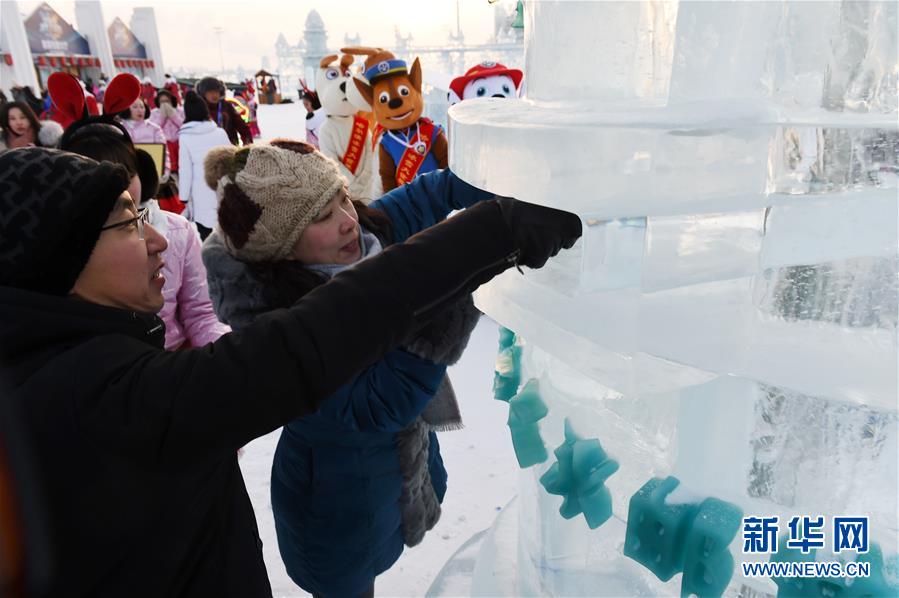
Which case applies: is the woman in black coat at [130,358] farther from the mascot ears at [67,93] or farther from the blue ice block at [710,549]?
the mascot ears at [67,93]

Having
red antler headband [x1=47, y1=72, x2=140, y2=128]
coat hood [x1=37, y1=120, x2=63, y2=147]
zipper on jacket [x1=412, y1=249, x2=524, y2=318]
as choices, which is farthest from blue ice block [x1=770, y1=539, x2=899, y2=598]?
coat hood [x1=37, y1=120, x2=63, y2=147]

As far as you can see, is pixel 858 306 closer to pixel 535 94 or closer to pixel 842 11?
pixel 842 11

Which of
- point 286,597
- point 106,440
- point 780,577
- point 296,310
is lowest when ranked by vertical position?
point 286,597

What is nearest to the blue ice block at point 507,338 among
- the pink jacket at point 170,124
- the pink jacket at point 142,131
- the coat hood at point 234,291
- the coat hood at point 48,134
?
the coat hood at point 234,291

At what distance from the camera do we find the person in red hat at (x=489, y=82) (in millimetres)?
Result: 4152

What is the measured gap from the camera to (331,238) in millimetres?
1250

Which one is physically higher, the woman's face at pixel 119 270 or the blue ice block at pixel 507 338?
the woman's face at pixel 119 270

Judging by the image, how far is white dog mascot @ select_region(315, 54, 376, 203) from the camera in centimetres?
416

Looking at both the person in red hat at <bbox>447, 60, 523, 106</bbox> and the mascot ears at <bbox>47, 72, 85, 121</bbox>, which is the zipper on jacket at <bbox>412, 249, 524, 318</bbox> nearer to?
the mascot ears at <bbox>47, 72, 85, 121</bbox>

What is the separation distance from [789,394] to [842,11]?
395 millimetres

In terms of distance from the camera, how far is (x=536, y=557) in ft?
3.33

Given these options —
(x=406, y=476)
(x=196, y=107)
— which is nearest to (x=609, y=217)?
(x=406, y=476)

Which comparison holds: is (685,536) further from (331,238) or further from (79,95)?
(79,95)

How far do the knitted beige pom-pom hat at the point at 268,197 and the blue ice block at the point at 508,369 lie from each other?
48 centimetres
